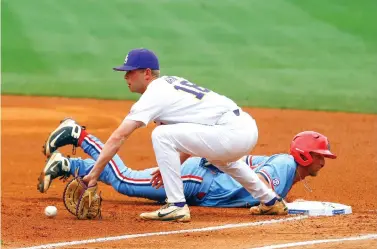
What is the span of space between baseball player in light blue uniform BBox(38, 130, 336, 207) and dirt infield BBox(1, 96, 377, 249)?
0.44 ft

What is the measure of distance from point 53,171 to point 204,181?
4.13 feet

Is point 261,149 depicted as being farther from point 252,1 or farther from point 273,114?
point 252,1

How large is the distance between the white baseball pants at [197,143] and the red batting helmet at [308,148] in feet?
2.46

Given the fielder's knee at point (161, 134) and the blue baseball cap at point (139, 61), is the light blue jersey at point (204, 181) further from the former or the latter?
the blue baseball cap at point (139, 61)

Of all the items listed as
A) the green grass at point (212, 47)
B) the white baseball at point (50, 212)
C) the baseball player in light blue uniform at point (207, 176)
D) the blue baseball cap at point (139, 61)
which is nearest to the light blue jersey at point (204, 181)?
the baseball player in light blue uniform at point (207, 176)

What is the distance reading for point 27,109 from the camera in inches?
565

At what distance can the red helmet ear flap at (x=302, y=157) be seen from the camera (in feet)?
25.9

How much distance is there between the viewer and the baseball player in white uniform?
Result: 23.1ft

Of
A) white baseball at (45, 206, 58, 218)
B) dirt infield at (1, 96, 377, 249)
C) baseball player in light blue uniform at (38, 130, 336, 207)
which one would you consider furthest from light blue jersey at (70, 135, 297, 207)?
white baseball at (45, 206, 58, 218)

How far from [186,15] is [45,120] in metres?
7.11

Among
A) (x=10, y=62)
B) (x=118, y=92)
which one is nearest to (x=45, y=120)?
(x=118, y=92)

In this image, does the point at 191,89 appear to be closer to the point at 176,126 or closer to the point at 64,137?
the point at 176,126

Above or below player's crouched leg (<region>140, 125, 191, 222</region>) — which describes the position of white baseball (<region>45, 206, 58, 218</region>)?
below

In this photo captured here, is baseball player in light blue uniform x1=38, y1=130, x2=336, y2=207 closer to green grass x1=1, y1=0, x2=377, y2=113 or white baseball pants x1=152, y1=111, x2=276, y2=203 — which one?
white baseball pants x1=152, y1=111, x2=276, y2=203
